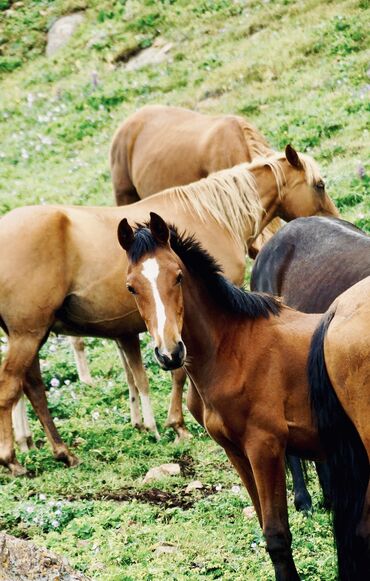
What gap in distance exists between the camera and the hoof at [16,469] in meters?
7.53

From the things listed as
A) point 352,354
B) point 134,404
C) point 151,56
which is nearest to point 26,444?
point 134,404

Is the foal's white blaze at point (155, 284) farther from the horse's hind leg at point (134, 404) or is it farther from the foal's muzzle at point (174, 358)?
the horse's hind leg at point (134, 404)

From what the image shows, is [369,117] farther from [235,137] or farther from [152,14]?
[152,14]

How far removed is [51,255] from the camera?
7.66 metres

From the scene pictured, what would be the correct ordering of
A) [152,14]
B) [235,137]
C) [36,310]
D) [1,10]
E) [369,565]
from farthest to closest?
1. [1,10]
2. [152,14]
3. [235,137]
4. [36,310]
5. [369,565]

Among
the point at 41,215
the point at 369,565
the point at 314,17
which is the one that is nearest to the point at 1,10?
the point at 314,17

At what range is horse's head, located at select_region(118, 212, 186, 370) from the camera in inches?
194

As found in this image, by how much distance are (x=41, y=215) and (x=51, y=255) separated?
372 millimetres

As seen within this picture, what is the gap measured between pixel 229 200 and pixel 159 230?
10.2 feet

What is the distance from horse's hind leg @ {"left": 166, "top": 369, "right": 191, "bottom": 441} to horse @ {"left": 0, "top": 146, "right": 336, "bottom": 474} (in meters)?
0.19

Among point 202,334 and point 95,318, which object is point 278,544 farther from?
point 95,318

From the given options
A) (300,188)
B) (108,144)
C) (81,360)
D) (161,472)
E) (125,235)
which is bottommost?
(108,144)

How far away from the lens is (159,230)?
5.21m

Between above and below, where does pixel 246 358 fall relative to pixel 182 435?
above
